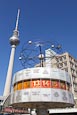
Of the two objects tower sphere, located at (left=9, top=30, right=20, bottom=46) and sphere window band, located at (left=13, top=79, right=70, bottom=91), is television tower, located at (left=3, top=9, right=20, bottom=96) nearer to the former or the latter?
tower sphere, located at (left=9, top=30, right=20, bottom=46)

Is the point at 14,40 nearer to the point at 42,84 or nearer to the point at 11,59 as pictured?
the point at 11,59

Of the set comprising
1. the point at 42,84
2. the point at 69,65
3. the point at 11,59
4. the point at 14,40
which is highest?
the point at 14,40

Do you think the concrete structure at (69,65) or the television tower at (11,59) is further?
the television tower at (11,59)

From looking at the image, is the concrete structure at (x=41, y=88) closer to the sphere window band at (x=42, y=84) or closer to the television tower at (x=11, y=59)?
the sphere window band at (x=42, y=84)

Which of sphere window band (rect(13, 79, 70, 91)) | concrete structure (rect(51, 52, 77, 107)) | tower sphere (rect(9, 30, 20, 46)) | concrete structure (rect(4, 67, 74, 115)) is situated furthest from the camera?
tower sphere (rect(9, 30, 20, 46))

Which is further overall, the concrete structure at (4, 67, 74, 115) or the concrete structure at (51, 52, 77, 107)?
the concrete structure at (51, 52, 77, 107)

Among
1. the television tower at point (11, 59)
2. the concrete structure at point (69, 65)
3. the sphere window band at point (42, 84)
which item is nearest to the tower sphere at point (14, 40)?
the television tower at point (11, 59)

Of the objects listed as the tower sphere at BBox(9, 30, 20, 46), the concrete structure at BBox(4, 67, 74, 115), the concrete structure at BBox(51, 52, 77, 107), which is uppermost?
the tower sphere at BBox(9, 30, 20, 46)

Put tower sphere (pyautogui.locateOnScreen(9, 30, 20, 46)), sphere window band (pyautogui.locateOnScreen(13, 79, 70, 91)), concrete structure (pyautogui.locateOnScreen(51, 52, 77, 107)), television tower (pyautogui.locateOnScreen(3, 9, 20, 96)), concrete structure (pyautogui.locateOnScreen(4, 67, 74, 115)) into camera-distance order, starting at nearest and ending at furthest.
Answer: concrete structure (pyautogui.locateOnScreen(4, 67, 74, 115)) < sphere window band (pyautogui.locateOnScreen(13, 79, 70, 91)) < concrete structure (pyautogui.locateOnScreen(51, 52, 77, 107)) < television tower (pyautogui.locateOnScreen(3, 9, 20, 96)) < tower sphere (pyautogui.locateOnScreen(9, 30, 20, 46))

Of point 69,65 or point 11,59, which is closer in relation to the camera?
point 69,65

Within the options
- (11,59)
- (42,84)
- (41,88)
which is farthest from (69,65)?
(41,88)

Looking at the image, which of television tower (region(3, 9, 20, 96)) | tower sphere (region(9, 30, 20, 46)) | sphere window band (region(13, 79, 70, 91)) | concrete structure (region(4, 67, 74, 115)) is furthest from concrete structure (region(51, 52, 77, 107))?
sphere window band (region(13, 79, 70, 91))

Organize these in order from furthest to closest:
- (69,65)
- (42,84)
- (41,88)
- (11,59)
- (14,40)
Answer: (14,40) < (11,59) < (69,65) < (42,84) < (41,88)

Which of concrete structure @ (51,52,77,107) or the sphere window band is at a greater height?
concrete structure @ (51,52,77,107)
